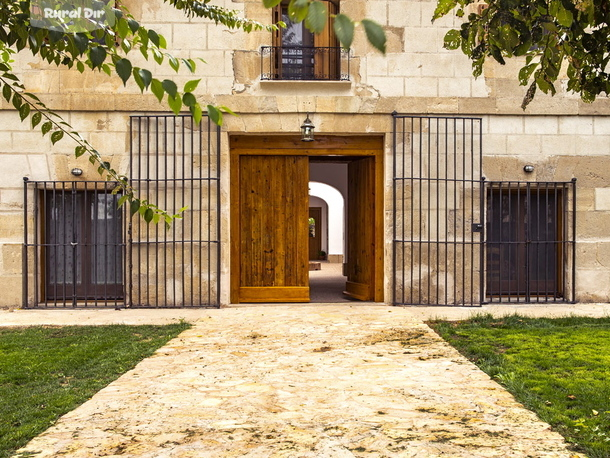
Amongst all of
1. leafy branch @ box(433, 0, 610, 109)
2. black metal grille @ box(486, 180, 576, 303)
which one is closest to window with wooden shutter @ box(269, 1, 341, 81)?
black metal grille @ box(486, 180, 576, 303)

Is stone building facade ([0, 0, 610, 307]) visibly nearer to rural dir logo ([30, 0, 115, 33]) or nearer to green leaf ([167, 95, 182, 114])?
rural dir logo ([30, 0, 115, 33])

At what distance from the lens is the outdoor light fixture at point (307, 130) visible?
325 inches

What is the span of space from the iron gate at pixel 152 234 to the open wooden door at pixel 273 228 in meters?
0.55

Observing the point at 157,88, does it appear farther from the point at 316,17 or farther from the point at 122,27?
the point at 316,17

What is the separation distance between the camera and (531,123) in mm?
8617

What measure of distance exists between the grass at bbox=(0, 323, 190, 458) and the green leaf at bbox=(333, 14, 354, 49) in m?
2.66

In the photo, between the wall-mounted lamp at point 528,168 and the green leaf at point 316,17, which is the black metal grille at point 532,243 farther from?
the green leaf at point 316,17

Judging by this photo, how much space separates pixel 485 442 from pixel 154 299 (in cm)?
616

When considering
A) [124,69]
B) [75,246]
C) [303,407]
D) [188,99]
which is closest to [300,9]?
[188,99]

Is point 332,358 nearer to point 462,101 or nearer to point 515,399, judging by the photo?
point 515,399

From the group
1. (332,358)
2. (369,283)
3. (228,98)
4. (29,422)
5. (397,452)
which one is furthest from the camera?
(369,283)

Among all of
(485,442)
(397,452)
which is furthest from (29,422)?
(485,442)

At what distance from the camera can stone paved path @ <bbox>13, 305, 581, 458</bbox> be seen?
304 cm

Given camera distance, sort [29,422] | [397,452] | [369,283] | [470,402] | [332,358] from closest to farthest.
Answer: [397,452] < [29,422] < [470,402] < [332,358] < [369,283]
